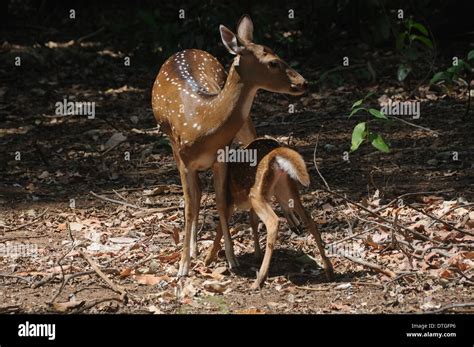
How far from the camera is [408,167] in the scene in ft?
30.2

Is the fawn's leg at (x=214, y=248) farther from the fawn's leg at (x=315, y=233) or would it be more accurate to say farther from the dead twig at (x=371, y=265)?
the dead twig at (x=371, y=265)

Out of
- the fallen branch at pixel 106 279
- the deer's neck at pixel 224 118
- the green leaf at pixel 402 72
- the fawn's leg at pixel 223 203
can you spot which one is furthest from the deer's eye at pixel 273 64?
the green leaf at pixel 402 72

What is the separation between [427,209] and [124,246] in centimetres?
239

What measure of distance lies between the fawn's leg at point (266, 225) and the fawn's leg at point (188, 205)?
1.79 ft

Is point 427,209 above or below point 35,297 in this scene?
above

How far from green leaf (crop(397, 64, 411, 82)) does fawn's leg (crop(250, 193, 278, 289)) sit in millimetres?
4745

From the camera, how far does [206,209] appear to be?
28.8 ft

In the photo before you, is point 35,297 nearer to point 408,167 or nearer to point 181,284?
point 181,284

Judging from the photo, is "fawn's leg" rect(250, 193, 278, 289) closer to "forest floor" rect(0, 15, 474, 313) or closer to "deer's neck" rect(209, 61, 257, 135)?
"forest floor" rect(0, 15, 474, 313)

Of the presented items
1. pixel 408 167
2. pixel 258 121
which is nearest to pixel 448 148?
pixel 408 167

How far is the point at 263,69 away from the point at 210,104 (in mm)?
499

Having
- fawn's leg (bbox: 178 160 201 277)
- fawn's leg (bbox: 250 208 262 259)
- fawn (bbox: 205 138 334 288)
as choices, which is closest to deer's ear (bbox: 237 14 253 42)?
fawn (bbox: 205 138 334 288)

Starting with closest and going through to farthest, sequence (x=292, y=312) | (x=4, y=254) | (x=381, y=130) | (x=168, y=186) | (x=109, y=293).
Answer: (x=292, y=312), (x=109, y=293), (x=4, y=254), (x=168, y=186), (x=381, y=130)

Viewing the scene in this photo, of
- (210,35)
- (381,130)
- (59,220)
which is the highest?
(210,35)
